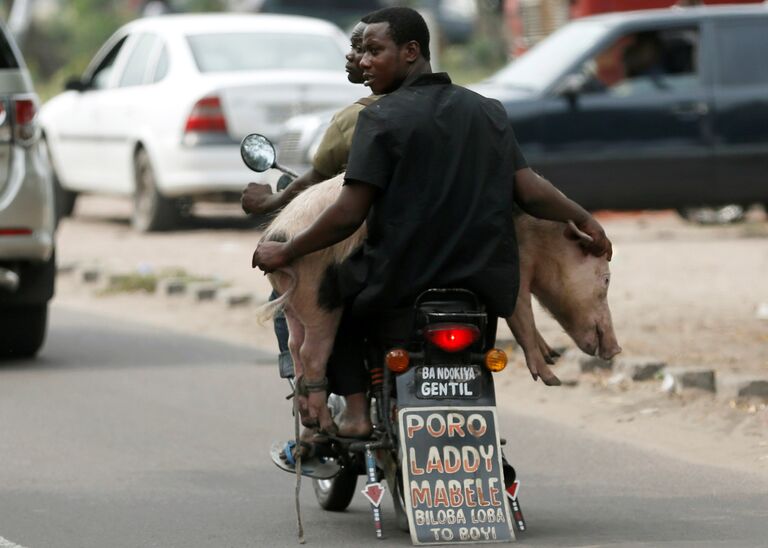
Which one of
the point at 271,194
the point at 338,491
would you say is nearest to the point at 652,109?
the point at 338,491

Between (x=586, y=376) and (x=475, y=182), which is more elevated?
(x=475, y=182)

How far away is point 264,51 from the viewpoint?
17547 mm

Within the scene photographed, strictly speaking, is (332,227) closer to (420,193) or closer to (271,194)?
(420,193)

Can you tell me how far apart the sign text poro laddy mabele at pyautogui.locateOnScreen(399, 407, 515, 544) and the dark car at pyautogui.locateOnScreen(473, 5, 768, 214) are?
9815mm

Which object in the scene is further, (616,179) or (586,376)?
(616,179)

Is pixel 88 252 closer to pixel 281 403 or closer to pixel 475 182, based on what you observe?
pixel 281 403

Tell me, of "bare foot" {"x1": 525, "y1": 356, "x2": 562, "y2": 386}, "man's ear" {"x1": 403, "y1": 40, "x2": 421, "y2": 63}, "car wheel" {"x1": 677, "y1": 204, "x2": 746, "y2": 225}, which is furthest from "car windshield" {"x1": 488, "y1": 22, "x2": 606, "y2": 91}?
"man's ear" {"x1": 403, "y1": 40, "x2": 421, "y2": 63}

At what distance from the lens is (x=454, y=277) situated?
19.6 ft

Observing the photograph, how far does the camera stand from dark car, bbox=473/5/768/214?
15.8m

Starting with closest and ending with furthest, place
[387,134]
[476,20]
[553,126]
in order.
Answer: [387,134] < [553,126] < [476,20]

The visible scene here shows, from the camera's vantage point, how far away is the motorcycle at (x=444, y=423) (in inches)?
235

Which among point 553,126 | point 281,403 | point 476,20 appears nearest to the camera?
point 281,403

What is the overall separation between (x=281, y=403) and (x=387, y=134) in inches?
147

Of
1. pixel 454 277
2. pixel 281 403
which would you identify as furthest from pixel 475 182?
pixel 281 403
